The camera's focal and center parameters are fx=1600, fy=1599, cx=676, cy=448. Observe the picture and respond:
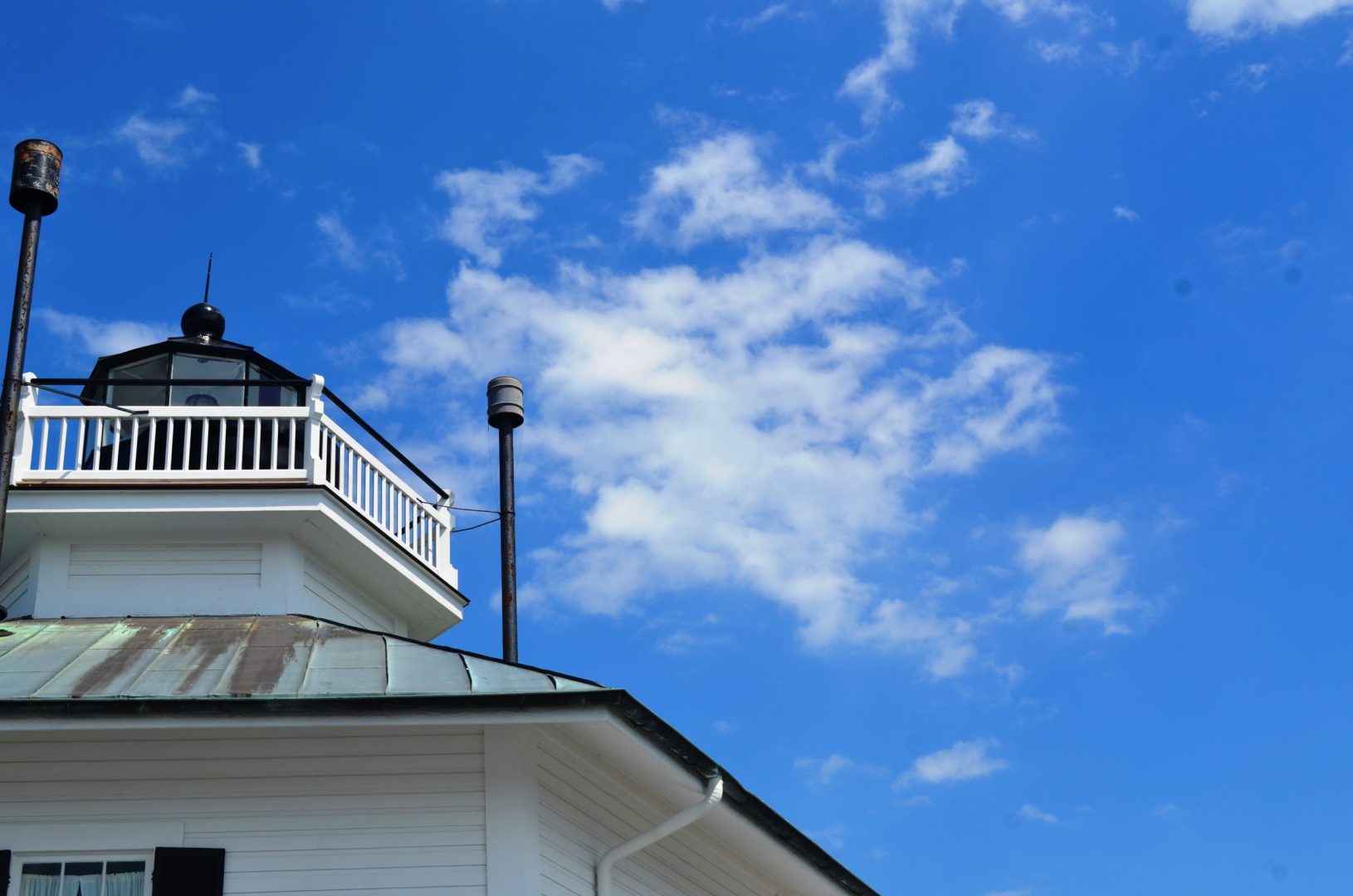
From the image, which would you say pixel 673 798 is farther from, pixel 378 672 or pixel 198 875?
pixel 198 875

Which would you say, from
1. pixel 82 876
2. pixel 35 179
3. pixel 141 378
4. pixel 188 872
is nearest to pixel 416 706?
pixel 188 872

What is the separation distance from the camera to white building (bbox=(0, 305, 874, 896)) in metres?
11.8

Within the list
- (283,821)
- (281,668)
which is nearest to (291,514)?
(281,668)

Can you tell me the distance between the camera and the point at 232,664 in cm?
1315

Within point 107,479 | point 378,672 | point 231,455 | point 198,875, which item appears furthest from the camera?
point 231,455

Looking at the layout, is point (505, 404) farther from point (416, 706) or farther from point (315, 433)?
point (416, 706)

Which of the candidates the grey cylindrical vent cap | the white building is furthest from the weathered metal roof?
the grey cylindrical vent cap

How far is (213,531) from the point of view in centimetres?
1639

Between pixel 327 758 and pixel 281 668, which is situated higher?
pixel 281 668

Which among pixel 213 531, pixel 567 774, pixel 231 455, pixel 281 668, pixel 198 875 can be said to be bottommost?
pixel 198 875

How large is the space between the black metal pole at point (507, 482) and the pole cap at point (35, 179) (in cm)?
590

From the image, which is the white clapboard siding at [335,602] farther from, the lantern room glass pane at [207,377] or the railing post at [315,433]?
the lantern room glass pane at [207,377]

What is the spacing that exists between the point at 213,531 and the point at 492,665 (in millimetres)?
4611

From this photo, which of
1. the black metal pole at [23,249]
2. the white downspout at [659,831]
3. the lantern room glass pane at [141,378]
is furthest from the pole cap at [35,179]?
the white downspout at [659,831]
